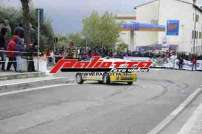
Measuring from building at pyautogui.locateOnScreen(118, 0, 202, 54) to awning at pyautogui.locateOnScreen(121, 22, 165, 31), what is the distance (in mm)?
461

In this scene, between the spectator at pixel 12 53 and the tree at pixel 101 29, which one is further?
the tree at pixel 101 29

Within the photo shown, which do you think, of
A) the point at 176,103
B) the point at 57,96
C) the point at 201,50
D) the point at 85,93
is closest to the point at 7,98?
the point at 57,96

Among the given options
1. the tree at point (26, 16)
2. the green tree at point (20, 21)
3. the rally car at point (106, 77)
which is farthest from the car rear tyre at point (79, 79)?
the green tree at point (20, 21)

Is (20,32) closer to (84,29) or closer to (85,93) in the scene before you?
(85,93)

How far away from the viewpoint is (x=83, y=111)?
43.2 feet

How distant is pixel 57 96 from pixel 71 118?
4.77 m

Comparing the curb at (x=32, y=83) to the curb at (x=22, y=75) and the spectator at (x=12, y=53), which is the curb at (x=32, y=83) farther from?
the spectator at (x=12, y=53)

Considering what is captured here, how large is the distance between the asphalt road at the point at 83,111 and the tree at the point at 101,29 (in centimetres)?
6863

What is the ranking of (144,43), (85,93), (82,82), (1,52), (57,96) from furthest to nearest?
(144,43) < (82,82) < (1,52) < (85,93) < (57,96)

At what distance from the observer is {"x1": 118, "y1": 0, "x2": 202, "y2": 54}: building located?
90.4 m

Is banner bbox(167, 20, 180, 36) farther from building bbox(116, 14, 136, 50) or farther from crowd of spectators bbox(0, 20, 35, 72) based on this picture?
crowd of spectators bbox(0, 20, 35, 72)

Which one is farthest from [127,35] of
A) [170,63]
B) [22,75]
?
[22,75]

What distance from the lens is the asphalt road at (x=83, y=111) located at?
34.4ft

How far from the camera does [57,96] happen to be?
1656 centimetres
